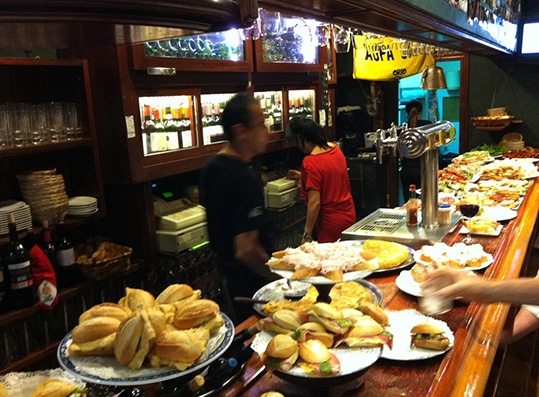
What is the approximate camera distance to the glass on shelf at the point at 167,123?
10.9 ft

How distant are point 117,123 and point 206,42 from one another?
986 millimetres

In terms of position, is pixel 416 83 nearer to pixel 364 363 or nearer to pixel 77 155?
pixel 77 155

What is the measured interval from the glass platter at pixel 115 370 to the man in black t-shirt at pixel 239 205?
1141 mm

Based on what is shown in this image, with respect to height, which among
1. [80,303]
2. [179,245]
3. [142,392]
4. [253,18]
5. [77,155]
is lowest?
[80,303]

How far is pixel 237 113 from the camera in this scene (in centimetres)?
238

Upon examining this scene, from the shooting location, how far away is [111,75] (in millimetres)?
2949

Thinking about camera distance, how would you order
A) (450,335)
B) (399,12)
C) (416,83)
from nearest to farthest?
1. (450,335)
2. (399,12)
3. (416,83)

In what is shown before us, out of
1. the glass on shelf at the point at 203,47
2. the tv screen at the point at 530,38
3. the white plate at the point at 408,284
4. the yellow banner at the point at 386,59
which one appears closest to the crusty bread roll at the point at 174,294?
the white plate at the point at 408,284

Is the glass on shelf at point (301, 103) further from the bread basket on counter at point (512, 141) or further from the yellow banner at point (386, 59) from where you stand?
the bread basket on counter at point (512, 141)

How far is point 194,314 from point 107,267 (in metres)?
2.02

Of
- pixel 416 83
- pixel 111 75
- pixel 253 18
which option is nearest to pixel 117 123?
pixel 111 75

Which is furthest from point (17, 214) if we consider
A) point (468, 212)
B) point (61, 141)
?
point (468, 212)

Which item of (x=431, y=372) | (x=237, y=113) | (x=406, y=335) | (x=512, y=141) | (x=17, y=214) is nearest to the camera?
(x=431, y=372)

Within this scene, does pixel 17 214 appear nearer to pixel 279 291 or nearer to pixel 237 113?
pixel 237 113
